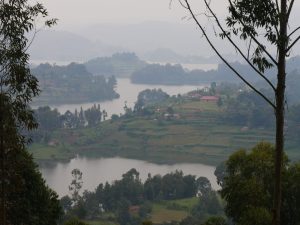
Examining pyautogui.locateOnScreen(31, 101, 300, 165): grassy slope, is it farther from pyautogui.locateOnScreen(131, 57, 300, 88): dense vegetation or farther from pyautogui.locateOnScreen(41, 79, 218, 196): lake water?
pyautogui.locateOnScreen(131, 57, 300, 88): dense vegetation

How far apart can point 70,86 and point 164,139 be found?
3863 cm

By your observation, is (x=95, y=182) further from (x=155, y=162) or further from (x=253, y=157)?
(x=253, y=157)

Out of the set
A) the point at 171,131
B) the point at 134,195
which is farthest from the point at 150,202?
the point at 171,131

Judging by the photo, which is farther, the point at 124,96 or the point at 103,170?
the point at 124,96

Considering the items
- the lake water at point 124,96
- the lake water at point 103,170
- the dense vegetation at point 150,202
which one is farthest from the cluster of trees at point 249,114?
the dense vegetation at point 150,202

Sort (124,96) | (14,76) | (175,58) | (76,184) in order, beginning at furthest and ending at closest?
1. (175,58)
2. (124,96)
3. (76,184)
4. (14,76)

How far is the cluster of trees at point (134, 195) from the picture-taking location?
27766 millimetres

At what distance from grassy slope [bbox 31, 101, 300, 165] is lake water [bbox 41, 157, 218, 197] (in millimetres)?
1563

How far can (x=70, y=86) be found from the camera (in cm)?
8581

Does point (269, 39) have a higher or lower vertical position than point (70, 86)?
lower

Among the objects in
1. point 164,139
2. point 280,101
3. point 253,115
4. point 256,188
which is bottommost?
point 164,139

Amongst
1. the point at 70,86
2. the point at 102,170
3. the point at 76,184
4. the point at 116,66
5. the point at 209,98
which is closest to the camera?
the point at 76,184

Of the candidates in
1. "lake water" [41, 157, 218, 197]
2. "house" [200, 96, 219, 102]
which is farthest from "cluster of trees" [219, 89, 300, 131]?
"lake water" [41, 157, 218, 197]

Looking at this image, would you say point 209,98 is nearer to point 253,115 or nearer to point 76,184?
point 253,115
